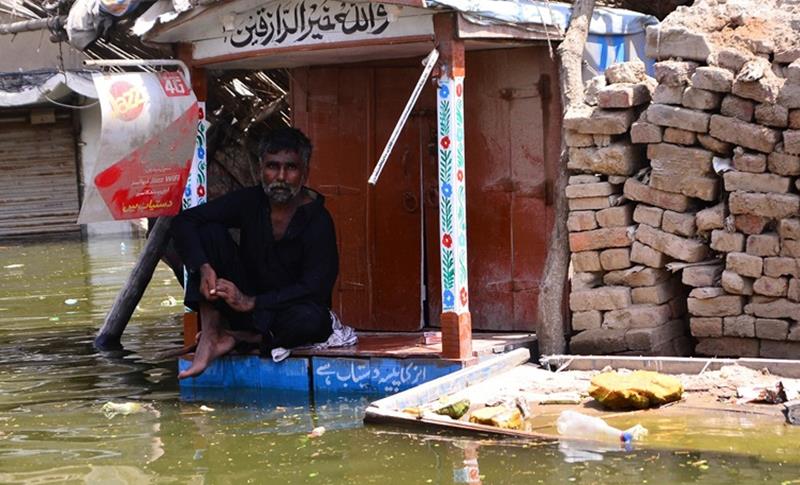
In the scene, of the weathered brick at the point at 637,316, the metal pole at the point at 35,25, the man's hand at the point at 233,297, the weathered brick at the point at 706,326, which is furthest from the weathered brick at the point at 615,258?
the metal pole at the point at 35,25

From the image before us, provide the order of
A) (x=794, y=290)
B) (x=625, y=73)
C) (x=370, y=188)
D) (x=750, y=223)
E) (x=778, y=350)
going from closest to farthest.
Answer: (x=794, y=290) < (x=750, y=223) < (x=778, y=350) < (x=625, y=73) < (x=370, y=188)

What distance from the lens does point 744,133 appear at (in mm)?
7676

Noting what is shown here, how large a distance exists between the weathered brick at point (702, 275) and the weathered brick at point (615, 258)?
35cm

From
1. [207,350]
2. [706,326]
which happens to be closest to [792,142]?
[706,326]

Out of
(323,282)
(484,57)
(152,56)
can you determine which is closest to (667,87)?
(484,57)

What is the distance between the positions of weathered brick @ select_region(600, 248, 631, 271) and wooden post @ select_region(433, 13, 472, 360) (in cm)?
87

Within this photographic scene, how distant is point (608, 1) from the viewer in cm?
1068

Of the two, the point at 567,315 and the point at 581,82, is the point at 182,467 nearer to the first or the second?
the point at 567,315

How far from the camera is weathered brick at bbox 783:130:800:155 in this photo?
24.7 feet

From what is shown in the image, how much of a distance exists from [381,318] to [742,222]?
2.80 meters

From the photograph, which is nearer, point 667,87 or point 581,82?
point 667,87

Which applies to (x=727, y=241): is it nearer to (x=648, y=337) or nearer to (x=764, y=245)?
(x=764, y=245)

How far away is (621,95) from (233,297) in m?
2.57

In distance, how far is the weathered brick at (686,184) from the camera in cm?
786
